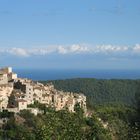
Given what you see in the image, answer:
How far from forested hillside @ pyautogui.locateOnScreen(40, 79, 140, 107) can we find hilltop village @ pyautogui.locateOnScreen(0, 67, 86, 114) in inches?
2152

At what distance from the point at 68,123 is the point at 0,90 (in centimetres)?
3449

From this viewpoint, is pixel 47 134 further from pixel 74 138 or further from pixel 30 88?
pixel 30 88

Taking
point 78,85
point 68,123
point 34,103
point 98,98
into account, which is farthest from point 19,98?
point 78,85

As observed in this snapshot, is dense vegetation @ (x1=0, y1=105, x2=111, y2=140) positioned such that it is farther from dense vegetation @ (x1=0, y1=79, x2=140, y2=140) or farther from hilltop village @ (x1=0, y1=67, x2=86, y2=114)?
hilltop village @ (x1=0, y1=67, x2=86, y2=114)

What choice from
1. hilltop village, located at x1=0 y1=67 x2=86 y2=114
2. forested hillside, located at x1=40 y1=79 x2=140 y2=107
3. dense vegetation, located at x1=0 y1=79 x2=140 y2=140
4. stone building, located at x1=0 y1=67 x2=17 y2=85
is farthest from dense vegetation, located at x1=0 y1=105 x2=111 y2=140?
forested hillside, located at x1=40 y1=79 x2=140 y2=107

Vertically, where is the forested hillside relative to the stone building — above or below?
below

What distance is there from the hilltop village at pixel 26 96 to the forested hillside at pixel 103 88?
179 ft

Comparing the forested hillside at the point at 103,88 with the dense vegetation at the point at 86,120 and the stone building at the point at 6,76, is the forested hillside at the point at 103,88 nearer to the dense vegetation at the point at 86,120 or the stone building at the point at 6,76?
the dense vegetation at the point at 86,120

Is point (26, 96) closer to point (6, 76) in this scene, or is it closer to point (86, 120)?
point (6, 76)

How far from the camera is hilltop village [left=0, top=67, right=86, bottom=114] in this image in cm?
5479

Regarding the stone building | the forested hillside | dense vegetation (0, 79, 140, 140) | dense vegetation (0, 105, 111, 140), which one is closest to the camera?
dense vegetation (0, 105, 111, 140)

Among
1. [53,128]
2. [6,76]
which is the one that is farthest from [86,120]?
[53,128]

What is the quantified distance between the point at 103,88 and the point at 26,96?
72021 millimetres

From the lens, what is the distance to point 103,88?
419ft
